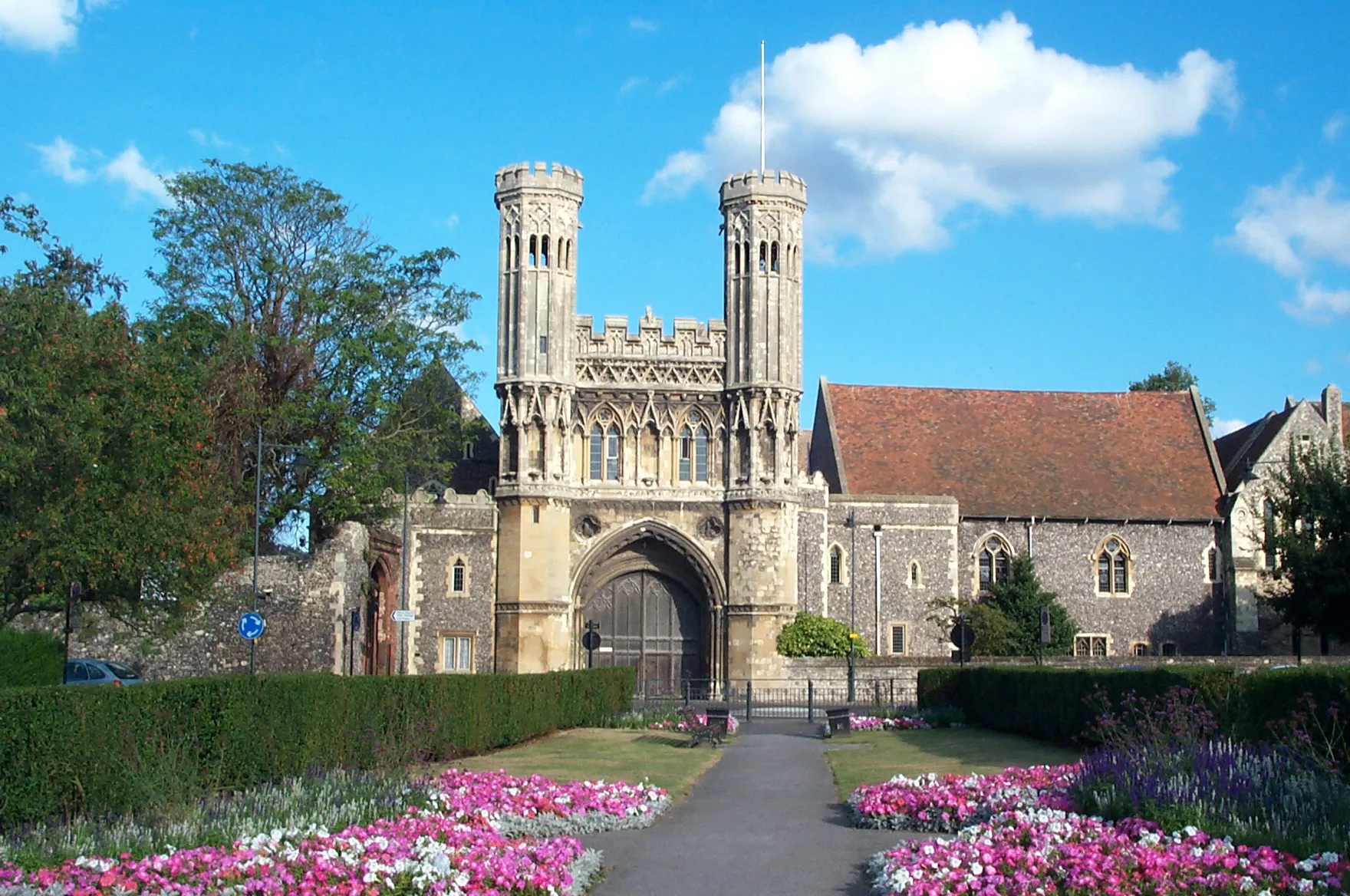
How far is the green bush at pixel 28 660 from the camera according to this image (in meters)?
25.6

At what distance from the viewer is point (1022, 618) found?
4469 cm

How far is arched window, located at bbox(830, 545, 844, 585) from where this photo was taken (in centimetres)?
4606

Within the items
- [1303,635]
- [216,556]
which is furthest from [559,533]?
[1303,635]

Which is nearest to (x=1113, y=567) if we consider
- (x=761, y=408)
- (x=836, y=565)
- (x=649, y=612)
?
(x=836, y=565)

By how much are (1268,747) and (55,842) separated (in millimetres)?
11603

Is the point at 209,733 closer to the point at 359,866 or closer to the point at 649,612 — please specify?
the point at 359,866

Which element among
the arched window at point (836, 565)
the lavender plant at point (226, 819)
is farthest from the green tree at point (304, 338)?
the lavender plant at point (226, 819)

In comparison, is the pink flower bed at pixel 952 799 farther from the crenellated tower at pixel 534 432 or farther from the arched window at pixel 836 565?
the arched window at pixel 836 565

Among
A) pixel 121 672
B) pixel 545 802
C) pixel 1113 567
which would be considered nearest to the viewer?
pixel 545 802

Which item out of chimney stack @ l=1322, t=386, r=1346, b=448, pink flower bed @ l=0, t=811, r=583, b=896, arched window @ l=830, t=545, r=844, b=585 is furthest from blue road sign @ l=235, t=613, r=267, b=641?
chimney stack @ l=1322, t=386, r=1346, b=448

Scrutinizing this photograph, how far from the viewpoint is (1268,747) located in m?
15.2

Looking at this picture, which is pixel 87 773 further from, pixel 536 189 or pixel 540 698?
pixel 536 189

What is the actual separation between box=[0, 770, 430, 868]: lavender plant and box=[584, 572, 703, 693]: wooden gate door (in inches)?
1117

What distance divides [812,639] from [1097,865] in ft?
103
